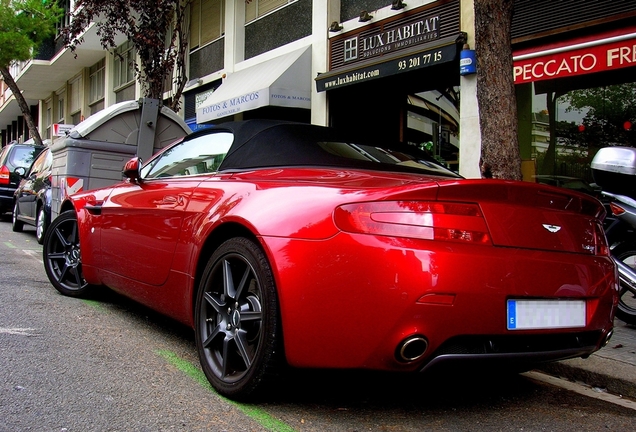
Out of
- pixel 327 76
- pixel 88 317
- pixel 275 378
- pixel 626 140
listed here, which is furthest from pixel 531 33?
pixel 275 378

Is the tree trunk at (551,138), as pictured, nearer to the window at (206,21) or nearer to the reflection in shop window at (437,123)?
the reflection in shop window at (437,123)

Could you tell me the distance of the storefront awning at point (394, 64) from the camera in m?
10.1

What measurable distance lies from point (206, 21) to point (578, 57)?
13448 mm

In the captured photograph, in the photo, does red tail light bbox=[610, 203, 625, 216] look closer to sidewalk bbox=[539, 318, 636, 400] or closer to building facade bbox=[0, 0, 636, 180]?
sidewalk bbox=[539, 318, 636, 400]

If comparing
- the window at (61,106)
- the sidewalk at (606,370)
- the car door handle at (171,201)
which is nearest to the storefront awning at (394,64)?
the sidewalk at (606,370)

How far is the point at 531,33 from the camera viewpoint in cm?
898

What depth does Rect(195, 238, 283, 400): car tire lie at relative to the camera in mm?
2916

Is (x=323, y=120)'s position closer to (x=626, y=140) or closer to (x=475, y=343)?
(x=626, y=140)

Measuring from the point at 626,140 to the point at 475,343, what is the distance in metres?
6.42

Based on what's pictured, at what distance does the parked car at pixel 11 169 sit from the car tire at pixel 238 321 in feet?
41.4

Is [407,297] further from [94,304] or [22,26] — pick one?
[22,26]

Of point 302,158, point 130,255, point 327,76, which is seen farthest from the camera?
point 327,76

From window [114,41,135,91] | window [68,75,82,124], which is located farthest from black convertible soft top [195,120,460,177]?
window [68,75,82,124]

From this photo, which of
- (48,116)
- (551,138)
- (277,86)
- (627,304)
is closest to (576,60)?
(551,138)
